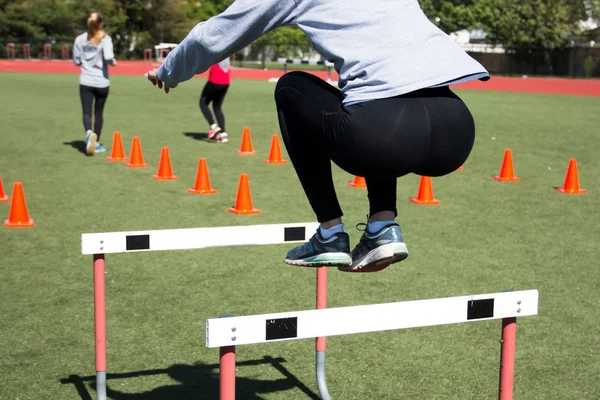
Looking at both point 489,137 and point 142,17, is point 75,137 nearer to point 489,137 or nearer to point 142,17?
point 489,137

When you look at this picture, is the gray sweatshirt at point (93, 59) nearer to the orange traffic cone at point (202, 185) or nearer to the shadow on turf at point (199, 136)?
the shadow on turf at point (199, 136)

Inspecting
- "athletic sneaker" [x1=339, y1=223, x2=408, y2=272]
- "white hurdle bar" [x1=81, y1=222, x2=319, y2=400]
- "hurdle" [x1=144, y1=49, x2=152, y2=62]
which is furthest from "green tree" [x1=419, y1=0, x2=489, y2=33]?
"athletic sneaker" [x1=339, y1=223, x2=408, y2=272]

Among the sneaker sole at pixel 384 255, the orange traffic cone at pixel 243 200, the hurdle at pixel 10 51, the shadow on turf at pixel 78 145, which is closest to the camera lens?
the sneaker sole at pixel 384 255

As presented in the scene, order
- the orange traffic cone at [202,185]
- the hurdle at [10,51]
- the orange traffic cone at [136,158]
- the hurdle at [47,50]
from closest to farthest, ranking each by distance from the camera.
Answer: the orange traffic cone at [202,185], the orange traffic cone at [136,158], the hurdle at [10,51], the hurdle at [47,50]

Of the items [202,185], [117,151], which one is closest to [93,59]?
[117,151]

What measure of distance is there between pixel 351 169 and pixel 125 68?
140 ft

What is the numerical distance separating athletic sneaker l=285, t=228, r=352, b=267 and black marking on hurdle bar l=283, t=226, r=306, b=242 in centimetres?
57

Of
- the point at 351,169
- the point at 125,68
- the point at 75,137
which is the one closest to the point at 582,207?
the point at 351,169

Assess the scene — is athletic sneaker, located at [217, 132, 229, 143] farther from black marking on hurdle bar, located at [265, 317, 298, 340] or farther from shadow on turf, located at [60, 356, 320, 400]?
black marking on hurdle bar, located at [265, 317, 298, 340]

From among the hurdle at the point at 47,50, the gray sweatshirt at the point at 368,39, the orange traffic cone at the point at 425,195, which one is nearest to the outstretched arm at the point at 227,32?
the gray sweatshirt at the point at 368,39

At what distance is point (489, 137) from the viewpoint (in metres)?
16.7

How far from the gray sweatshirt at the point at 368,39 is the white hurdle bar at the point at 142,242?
1068mm

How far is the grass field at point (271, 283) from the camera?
486 cm

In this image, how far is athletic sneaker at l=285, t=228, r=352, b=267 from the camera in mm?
3611
